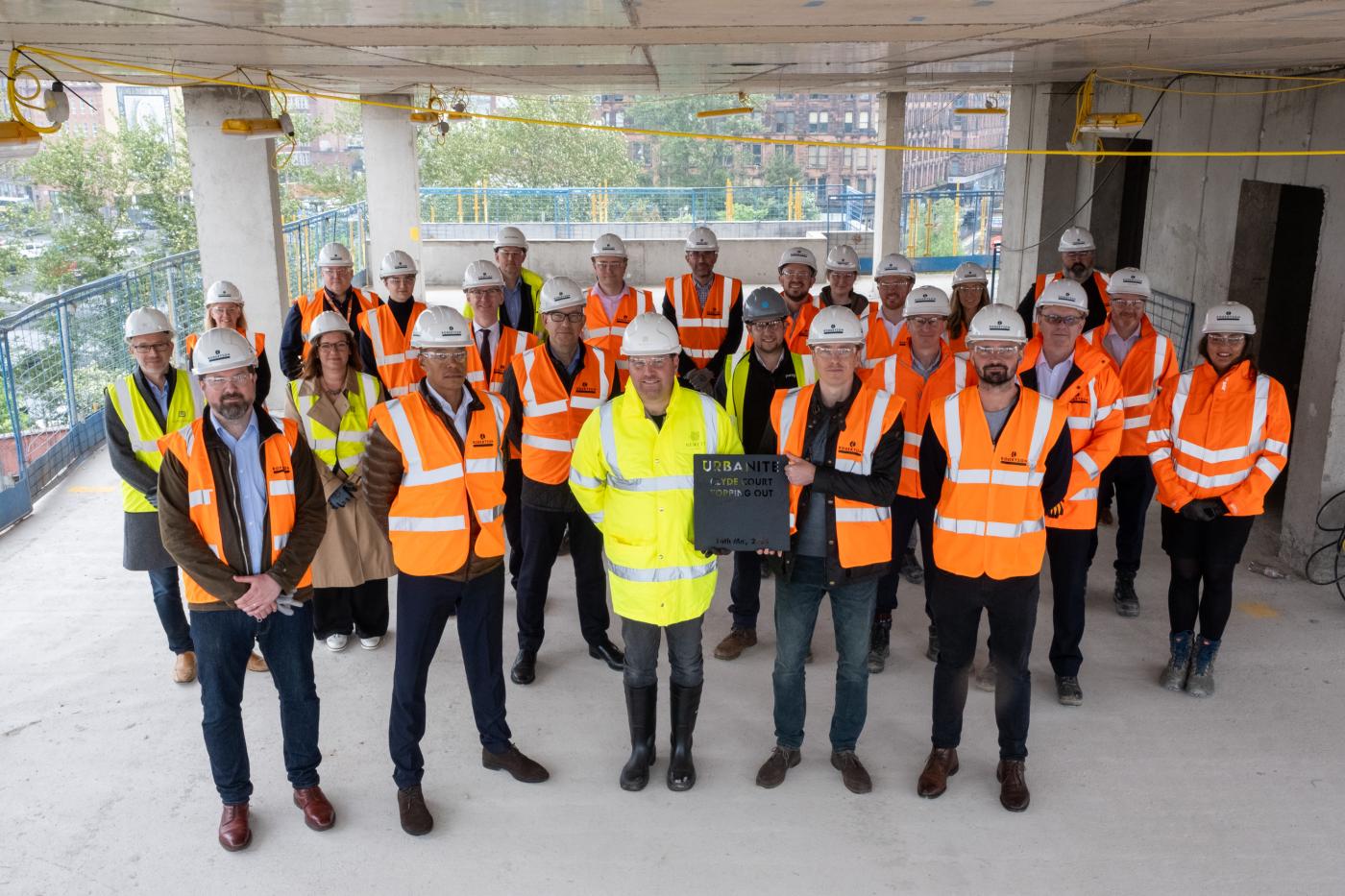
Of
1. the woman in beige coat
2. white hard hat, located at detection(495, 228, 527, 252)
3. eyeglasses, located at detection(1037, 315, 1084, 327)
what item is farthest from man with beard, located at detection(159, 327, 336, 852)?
eyeglasses, located at detection(1037, 315, 1084, 327)

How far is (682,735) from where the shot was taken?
4.50 meters

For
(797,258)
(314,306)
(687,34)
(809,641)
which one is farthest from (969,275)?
(314,306)

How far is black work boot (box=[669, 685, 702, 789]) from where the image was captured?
4.46 meters

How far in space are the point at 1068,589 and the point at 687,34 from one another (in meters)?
3.18

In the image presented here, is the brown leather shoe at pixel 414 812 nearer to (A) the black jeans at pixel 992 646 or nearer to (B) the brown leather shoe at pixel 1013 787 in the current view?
(A) the black jeans at pixel 992 646

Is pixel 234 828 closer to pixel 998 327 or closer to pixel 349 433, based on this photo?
pixel 349 433

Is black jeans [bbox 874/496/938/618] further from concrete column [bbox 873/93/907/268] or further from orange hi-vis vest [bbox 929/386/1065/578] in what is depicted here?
concrete column [bbox 873/93/907/268]

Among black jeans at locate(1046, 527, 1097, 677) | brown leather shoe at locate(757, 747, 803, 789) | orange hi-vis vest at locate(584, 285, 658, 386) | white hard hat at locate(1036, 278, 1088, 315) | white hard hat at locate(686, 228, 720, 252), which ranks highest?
white hard hat at locate(686, 228, 720, 252)

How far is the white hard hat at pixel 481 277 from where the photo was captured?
6.36 m

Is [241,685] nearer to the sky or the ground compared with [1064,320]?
nearer to the ground

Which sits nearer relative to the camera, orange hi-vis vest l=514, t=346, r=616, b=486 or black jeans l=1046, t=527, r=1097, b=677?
black jeans l=1046, t=527, r=1097, b=677

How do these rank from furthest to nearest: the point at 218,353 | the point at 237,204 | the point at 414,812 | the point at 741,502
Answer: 1. the point at 237,204
2. the point at 414,812
3. the point at 741,502
4. the point at 218,353

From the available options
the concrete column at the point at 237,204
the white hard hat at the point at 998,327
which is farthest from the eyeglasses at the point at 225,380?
the concrete column at the point at 237,204

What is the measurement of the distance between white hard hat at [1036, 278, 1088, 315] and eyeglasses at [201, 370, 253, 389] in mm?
3561
